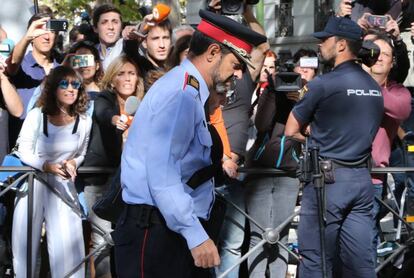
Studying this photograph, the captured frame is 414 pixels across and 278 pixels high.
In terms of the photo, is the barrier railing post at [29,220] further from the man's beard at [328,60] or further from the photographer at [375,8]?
the photographer at [375,8]

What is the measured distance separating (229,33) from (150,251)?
1108mm

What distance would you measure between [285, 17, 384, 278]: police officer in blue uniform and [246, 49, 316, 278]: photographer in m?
0.59

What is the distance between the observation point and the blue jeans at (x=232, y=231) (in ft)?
21.9

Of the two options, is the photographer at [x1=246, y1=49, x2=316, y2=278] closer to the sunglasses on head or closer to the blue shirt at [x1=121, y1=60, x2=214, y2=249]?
the sunglasses on head

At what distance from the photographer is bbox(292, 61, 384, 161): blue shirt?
19.4ft

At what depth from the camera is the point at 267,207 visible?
6.72m

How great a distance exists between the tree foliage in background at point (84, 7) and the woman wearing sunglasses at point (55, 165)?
10.5m

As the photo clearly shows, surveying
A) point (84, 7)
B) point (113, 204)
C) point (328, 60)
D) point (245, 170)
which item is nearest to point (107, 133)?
point (245, 170)

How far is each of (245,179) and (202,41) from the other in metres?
2.76

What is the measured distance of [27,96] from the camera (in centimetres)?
742

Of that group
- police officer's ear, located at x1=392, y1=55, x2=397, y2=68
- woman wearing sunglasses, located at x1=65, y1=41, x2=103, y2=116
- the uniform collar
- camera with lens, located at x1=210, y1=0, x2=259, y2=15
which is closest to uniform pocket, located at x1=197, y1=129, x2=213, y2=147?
the uniform collar

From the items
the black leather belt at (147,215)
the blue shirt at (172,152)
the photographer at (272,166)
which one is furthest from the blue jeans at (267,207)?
the black leather belt at (147,215)

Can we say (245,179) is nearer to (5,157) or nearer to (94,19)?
(5,157)

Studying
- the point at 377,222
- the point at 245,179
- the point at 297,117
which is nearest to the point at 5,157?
the point at 245,179
